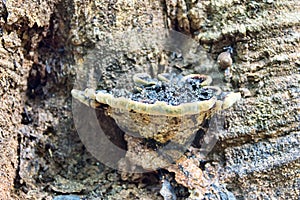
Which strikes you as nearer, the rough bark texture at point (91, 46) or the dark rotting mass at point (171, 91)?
the dark rotting mass at point (171, 91)

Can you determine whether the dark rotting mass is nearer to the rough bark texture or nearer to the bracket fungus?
the bracket fungus

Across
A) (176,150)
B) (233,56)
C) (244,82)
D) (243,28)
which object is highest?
(243,28)

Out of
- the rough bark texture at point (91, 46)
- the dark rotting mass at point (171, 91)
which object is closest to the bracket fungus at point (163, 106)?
the dark rotting mass at point (171, 91)

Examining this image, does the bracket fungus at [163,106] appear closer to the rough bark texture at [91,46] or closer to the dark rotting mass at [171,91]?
the dark rotting mass at [171,91]

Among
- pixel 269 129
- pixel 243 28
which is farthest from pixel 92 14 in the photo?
pixel 269 129

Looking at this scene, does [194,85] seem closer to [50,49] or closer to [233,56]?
[233,56]

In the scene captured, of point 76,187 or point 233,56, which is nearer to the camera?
point 76,187
